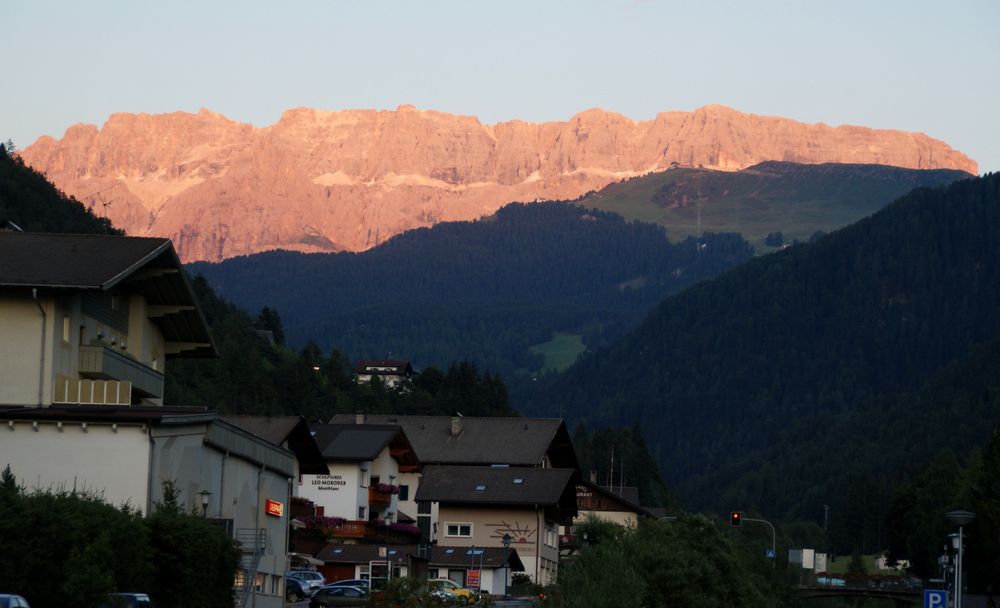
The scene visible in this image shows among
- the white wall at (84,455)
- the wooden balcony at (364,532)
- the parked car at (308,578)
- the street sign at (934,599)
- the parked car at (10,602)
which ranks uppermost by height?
the white wall at (84,455)

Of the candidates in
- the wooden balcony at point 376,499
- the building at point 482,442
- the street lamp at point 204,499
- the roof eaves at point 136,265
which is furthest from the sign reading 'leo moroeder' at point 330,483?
the street lamp at point 204,499

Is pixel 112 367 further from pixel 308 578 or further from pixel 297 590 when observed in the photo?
pixel 308 578

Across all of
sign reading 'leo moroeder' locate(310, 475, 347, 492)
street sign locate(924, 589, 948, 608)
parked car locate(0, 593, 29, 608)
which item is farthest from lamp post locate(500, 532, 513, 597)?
parked car locate(0, 593, 29, 608)

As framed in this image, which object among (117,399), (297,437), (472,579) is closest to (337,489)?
(472,579)

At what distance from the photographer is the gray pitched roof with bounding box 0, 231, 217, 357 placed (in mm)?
46062

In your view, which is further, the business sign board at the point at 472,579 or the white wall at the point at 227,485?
the business sign board at the point at 472,579

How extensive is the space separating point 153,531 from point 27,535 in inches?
215

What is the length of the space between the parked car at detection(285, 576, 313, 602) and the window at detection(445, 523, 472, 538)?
90.6 ft

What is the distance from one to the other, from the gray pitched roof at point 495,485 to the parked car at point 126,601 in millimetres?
66210

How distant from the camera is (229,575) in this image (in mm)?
43938

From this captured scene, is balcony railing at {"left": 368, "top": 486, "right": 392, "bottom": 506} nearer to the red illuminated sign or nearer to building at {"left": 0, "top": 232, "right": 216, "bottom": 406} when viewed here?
the red illuminated sign

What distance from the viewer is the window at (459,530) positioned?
10331 centimetres

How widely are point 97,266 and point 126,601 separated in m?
14.3

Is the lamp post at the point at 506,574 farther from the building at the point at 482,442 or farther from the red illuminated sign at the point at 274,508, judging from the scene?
the red illuminated sign at the point at 274,508
